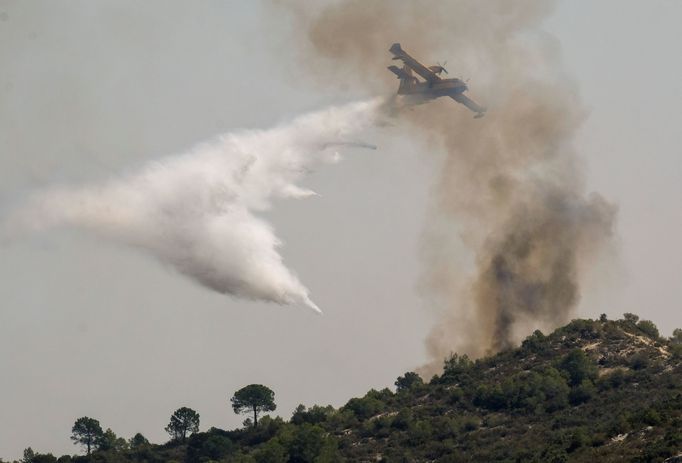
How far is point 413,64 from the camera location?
178 m

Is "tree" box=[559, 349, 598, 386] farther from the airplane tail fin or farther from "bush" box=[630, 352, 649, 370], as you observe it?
the airplane tail fin

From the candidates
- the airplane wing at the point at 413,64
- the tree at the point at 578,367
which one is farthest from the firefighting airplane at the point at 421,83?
the tree at the point at 578,367

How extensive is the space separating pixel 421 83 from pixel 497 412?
1475 inches

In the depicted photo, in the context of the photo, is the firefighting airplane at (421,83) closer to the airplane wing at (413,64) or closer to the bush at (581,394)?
the airplane wing at (413,64)

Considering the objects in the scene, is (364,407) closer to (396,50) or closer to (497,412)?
(497,412)

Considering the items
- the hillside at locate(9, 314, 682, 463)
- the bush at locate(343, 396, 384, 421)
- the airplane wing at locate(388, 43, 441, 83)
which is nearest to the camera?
the hillside at locate(9, 314, 682, 463)

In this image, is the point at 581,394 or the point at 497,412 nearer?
the point at 581,394

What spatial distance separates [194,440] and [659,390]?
55281mm

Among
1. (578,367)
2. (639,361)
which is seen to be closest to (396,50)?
(578,367)

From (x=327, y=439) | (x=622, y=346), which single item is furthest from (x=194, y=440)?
(x=622, y=346)

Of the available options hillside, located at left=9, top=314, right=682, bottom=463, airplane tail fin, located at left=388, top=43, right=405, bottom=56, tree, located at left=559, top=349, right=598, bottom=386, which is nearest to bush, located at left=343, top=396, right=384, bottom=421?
hillside, located at left=9, top=314, right=682, bottom=463

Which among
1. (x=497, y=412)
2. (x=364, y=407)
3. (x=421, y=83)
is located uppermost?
(x=421, y=83)

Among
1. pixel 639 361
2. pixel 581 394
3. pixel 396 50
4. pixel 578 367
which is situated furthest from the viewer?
pixel 396 50

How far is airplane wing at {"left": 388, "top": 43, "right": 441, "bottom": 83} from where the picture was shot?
177875 mm
